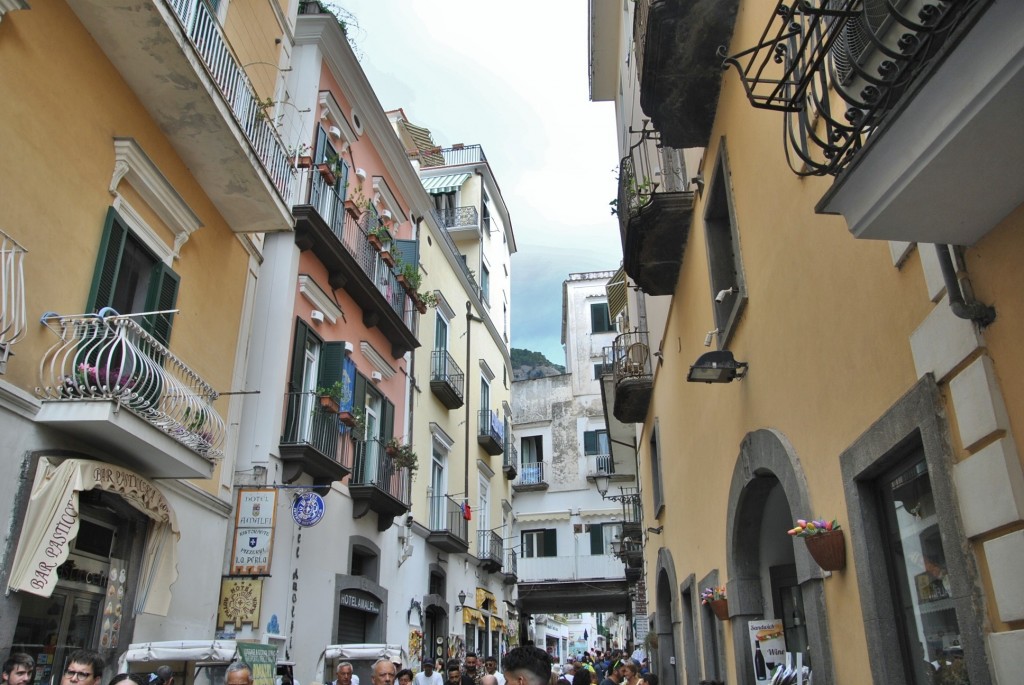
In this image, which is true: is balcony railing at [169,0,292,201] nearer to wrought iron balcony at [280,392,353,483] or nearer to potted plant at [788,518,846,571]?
wrought iron balcony at [280,392,353,483]

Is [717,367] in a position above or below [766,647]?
above

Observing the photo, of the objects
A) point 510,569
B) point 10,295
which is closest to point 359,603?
point 10,295

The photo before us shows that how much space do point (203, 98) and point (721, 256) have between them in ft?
19.8

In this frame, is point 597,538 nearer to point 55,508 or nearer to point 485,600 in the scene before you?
point 485,600

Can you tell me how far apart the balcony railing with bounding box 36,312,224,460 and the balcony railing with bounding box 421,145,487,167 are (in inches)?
915

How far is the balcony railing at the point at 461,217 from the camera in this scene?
93.5 ft

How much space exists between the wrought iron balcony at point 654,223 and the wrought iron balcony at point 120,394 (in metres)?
5.32

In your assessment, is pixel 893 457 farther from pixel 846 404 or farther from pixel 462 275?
pixel 462 275

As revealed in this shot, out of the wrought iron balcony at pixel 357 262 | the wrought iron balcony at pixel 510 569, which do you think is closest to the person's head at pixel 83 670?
the wrought iron balcony at pixel 357 262

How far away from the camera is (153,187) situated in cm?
923

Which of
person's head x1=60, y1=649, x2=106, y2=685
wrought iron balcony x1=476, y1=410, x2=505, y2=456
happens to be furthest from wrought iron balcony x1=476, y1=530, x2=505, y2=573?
person's head x1=60, y1=649, x2=106, y2=685

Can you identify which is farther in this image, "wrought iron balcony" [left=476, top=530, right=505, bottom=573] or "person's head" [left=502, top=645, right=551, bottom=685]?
"wrought iron balcony" [left=476, top=530, right=505, bottom=573]

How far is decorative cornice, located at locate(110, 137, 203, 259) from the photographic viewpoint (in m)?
8.62

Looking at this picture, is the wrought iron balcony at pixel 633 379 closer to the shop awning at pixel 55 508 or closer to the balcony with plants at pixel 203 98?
the balcony with plants at pixel 203 98
